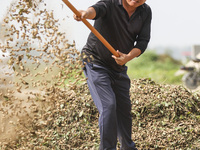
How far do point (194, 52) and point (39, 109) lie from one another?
440 inches

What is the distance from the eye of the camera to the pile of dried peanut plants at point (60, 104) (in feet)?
10.2

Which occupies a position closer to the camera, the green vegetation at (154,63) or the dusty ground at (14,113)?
the dusty ground at (14,113)

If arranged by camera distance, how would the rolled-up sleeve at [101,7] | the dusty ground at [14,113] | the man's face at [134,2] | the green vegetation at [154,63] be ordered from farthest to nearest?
1. the green vegetation at [154,63]
2. the dusty ground at [14,113]
3. the man's face at [134,2]
4. the rolled-up sleeve at [101,7]

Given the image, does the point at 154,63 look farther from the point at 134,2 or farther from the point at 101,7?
the point at 101,7

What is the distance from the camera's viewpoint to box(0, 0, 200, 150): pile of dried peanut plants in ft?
10.2

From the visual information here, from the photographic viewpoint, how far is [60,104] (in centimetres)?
370

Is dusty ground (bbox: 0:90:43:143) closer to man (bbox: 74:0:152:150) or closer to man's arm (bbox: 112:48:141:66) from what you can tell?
man (bbox: 74:0:152:150)

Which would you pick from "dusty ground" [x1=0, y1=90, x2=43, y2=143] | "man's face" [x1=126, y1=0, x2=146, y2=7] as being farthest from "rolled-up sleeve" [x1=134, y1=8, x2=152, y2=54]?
"dusty ground" [x1=0, y1=90, x2=43, y2=143]

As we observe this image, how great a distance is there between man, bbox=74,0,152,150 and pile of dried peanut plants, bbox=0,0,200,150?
0.22 metres

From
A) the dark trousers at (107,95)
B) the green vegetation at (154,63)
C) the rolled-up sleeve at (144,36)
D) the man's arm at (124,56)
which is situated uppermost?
the green vegetation at (154,63)

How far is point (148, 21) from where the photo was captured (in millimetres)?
3055

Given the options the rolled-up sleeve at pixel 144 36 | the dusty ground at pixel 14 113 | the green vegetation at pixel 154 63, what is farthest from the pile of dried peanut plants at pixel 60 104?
the green vegetation at pixel 154 63

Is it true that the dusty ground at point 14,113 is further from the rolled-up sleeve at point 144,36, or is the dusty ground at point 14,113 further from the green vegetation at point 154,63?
the green vegetation at point 154,63

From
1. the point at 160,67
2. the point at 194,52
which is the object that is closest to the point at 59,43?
the point at 194,52
